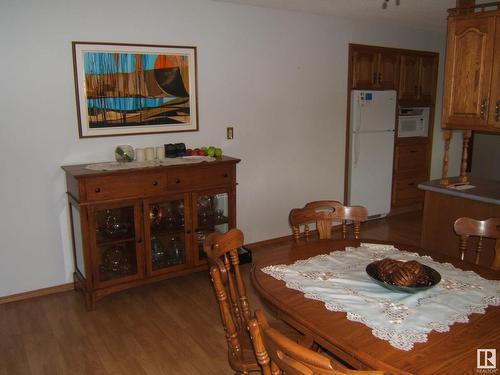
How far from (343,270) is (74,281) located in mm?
2493

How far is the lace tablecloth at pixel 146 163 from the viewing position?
328 cm

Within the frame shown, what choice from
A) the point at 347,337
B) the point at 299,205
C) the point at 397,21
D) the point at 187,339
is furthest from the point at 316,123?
the point at 347,337

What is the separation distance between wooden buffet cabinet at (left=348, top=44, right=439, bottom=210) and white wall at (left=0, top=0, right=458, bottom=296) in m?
0.15

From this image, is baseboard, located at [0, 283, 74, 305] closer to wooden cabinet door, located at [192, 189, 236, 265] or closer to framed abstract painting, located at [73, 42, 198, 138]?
wooden cabinet door, located at [192, 189, 236, 265]

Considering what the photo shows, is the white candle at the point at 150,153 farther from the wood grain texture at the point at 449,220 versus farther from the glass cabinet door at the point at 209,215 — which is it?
the wood grain texture at the point at 449,220

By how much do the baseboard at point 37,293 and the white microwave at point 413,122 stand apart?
427 centimetres

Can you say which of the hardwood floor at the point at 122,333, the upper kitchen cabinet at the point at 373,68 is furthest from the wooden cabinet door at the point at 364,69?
the hardwood floor at the point at 122,333

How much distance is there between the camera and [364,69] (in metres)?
5.01

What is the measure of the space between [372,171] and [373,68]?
122 cm

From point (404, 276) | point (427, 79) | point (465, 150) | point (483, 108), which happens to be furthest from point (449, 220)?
point (427, 79)

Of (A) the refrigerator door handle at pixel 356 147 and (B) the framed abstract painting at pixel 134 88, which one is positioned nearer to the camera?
(B) the framed abstract painting at pixel 134 88

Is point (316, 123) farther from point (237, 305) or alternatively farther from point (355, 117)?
point (237, 305)

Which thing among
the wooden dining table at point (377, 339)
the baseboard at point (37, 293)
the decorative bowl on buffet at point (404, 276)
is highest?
the decorative bowl on buffet at point (404, 276)

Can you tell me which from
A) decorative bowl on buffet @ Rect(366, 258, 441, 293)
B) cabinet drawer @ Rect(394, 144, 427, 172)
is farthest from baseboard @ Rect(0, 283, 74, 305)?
cabinet drawer @ Rect(394, 144, 427, 172)
